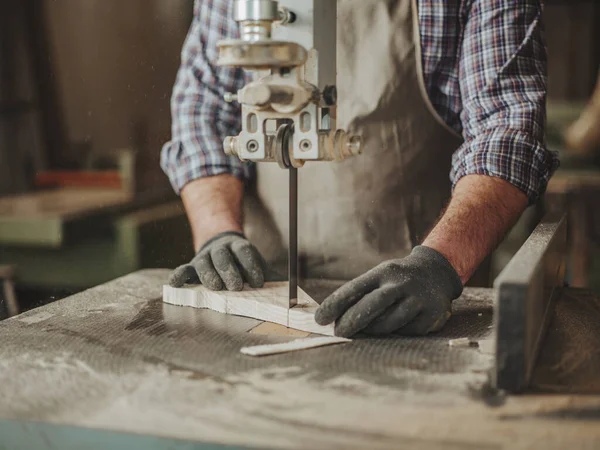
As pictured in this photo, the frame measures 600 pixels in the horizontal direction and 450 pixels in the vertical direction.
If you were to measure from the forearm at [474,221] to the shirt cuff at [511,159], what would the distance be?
18mm

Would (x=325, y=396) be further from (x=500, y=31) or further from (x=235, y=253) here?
(x=500, y=31)

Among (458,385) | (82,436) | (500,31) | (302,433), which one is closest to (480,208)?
(500,31)

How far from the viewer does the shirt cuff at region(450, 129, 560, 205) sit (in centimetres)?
167

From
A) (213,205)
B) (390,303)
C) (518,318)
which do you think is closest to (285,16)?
(390,303)

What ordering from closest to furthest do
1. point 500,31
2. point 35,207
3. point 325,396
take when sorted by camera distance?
point 325,396 < point 500,31 < point 35,207

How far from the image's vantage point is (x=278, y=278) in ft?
5.65

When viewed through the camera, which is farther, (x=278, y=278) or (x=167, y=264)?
(x=167, y=264)

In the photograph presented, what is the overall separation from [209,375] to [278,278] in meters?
0.55

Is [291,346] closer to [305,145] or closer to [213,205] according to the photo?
[305,145]

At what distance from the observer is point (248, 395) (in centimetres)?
110

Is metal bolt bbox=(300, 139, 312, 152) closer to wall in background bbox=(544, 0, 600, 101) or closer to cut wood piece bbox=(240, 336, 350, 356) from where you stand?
cut wood piece bbox=(240, 336, 350, 356)

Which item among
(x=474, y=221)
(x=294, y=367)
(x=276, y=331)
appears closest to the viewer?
(x=294, y=367)

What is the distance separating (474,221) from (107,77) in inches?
124

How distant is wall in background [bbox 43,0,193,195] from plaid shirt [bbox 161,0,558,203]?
2099 mm
